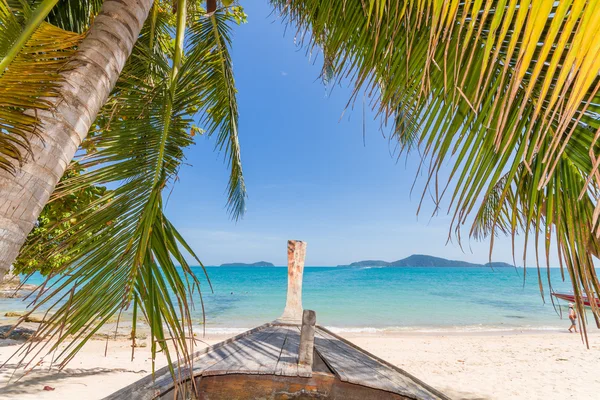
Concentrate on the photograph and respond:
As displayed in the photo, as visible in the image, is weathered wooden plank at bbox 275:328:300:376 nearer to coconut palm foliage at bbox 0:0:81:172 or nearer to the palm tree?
the palm tree

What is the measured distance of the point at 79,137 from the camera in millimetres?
1393

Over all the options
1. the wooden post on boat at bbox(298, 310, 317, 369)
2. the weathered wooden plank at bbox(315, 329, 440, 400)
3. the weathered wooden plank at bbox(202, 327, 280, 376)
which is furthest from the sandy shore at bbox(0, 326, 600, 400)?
the weathered wooden plank at bbox(315, 329, 440, 400)

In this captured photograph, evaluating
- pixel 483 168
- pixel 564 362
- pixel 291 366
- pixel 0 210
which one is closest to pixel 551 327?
pixel 564 362

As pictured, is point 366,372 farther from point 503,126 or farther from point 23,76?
point 23,76

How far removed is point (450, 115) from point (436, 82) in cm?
20

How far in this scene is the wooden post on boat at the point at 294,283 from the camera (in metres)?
6.01

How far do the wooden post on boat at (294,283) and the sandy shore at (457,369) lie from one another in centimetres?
289

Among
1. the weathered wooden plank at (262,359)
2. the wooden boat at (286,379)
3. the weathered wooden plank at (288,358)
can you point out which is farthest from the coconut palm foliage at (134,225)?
the weathered wooden plank at (288,358)

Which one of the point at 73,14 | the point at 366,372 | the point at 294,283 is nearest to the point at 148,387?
the point at 366,372

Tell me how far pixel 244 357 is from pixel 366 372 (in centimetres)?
A: 109

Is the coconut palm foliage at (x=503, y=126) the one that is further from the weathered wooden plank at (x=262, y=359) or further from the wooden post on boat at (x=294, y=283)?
the wooden post on boat at (x=294, y=283)

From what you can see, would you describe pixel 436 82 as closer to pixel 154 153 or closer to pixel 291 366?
pixel 154 153

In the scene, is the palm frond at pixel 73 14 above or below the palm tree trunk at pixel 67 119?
above

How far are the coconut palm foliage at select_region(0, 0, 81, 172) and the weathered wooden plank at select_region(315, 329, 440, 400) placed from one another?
7.92ft
